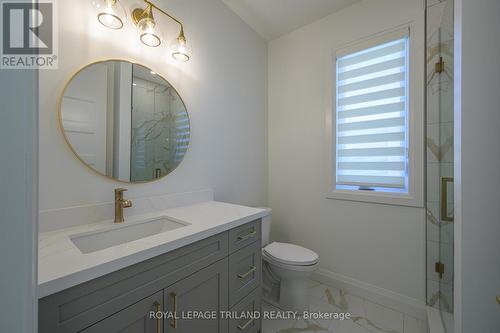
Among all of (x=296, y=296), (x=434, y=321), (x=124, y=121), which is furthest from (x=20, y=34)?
(x=434, y=321)

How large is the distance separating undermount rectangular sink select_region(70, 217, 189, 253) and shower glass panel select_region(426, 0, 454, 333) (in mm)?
1717

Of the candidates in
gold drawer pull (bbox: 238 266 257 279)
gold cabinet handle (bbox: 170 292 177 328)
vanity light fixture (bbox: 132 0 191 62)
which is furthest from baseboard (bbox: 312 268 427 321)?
vanity light fixture (bbox: 132 0 191 62)

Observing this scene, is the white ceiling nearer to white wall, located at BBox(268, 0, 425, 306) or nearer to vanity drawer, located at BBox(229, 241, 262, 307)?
white wall, located at BBox(268, 0, 425, 306)

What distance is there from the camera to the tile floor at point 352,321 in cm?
151

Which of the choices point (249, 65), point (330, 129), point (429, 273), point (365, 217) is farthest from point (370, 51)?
point (429, 273)

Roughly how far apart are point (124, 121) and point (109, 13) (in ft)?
1.87

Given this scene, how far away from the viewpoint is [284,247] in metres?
1.87

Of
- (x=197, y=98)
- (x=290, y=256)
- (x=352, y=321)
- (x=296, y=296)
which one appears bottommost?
(x=352, y=321)

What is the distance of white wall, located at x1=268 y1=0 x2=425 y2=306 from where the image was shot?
5.60ft

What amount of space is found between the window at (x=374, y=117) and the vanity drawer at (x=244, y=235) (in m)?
1.11

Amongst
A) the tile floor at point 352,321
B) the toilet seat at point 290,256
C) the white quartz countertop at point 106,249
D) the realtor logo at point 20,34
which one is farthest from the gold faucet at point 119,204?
the tile floor at point 352,321

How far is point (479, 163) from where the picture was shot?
0.78m

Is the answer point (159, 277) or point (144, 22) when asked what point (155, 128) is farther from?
point (159, 277)

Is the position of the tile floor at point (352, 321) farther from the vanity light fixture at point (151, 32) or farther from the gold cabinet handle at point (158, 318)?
the vanity light fixture at point (151, 32)
